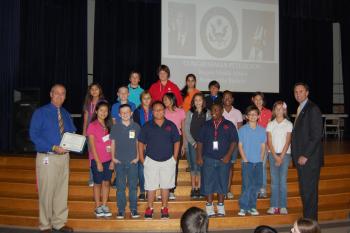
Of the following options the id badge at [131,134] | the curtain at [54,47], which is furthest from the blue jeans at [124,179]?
the curtain at [54,47]

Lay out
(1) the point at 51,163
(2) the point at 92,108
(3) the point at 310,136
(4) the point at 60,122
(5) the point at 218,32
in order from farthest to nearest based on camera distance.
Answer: (5) the point at 218,32 < (2) the point at 92,108 < (3) the point at 310,136 < (4) the point at 60,122 < (1) the point at 51,163

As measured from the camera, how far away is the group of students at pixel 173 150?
15.5 feet

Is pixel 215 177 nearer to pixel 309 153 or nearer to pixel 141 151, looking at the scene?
pixel 141 151

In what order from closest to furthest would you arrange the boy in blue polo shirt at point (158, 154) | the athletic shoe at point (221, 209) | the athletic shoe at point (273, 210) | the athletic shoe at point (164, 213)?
1. the boy in blue polo shirt at point (158, 154)
2. the athletic shoe at point (164, 213)
3. the athletic shoe at point (221, 209)
4. the athletic shoe at point (273, 210)

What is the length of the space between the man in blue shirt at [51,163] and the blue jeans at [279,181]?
269 centimetres

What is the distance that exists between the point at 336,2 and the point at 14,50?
951cm

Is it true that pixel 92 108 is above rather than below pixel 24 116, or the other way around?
above

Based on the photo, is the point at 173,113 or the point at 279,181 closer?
the point at 279,181

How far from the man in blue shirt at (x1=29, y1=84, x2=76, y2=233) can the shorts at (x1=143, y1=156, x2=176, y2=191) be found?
1.00m

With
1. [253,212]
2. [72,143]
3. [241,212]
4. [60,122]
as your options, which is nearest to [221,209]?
[241,212]

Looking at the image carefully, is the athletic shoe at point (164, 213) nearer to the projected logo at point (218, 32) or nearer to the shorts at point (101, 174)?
the shorts at point (101, 174)

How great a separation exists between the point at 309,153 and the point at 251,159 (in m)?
0.74

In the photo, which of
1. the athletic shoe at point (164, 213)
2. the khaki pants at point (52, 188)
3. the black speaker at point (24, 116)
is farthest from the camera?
the black speaker at point (24, 116)

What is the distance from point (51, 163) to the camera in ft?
14.2
